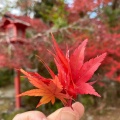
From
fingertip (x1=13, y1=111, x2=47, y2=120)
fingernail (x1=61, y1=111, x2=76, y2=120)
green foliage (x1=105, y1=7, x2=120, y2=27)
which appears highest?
green foliage (x1=105, y1=7, x2=120, y2=27)

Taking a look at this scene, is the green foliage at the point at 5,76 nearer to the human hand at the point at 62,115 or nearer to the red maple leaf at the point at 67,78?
the human hand at the point at 62,115

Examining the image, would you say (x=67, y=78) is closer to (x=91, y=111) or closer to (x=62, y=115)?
(x=62, y=115)

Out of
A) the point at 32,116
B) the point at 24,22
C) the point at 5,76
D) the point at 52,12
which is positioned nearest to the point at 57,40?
the point at 24,22

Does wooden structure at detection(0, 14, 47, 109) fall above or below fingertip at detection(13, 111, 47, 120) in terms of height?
above

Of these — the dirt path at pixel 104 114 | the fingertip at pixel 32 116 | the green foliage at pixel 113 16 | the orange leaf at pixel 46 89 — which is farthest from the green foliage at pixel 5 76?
the orange leaf at pixel 46 89

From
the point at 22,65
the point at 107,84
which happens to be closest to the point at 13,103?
the point at 22,65

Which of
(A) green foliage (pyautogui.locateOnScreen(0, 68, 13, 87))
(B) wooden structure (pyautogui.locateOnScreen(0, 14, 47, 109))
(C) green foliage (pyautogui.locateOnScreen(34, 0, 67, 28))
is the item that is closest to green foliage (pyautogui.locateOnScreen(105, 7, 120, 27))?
(C) green foliage (pyautogui.locateOnScreen(34, 0, 67, 28))

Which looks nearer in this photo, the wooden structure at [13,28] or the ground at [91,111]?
the wooden structure at [13,28]

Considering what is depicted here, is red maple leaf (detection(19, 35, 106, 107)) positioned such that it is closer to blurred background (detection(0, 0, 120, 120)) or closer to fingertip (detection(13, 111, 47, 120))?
fingertip (detection(13, 111, 47, 120))
